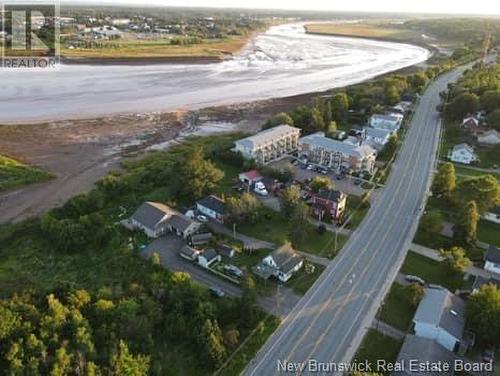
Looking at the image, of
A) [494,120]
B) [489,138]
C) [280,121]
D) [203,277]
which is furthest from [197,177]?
[494,120]

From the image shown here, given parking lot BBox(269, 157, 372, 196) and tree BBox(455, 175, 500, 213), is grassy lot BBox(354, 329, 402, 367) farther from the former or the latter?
parking lot BBox(269, 157, 372, 196)

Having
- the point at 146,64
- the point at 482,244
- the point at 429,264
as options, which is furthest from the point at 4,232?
the point at 146,64

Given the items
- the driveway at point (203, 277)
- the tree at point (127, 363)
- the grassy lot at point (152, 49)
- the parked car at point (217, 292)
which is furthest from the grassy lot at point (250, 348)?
the grassy lot at point (152, 49)

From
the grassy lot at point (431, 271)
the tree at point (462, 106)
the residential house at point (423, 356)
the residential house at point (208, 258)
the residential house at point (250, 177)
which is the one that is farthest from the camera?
the tree at point (462, 106)

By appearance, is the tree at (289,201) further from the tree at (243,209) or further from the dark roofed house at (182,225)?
the dark roofed house at (182,225)

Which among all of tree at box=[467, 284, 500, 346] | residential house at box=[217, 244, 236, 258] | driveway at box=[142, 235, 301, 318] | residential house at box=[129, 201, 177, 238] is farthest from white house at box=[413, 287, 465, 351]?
residential house at box=[129, 201, 177, 238]

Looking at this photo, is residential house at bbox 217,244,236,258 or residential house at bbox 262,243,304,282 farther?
residential house at bbox 217,244,236,258

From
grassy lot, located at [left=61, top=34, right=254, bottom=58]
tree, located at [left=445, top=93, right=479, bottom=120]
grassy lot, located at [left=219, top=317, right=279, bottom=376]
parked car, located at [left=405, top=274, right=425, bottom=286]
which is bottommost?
grassy lot, located at [left=219, top=317, right=279, bottom=376]
